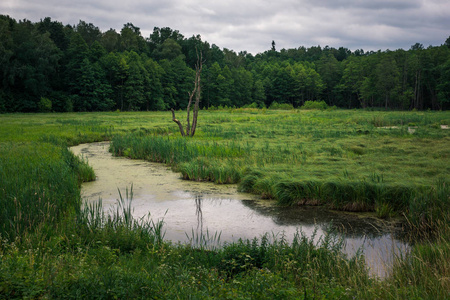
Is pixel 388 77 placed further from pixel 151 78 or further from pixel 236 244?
pixel 236 244

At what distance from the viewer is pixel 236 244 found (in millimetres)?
5305

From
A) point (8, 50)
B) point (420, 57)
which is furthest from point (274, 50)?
point (8, 50)

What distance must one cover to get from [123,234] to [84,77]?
51.3 meters

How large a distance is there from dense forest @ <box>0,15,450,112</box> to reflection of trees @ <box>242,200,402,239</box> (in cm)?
2420

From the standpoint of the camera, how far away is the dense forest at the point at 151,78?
48031 mm

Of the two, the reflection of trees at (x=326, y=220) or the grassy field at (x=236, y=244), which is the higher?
the grassy field at (x=236, y=244)

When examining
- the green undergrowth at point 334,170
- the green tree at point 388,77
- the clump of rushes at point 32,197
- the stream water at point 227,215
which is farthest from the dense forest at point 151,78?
the clump of rushes at point 32,197

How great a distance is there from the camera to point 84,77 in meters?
51.4

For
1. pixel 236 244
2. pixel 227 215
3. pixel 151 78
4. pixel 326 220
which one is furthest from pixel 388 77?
pixel 236 244

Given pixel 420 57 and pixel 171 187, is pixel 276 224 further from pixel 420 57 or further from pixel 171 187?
pixel 420 57

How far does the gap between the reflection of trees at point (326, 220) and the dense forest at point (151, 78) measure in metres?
24.2

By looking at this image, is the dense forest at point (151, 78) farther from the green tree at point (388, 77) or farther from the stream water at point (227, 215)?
the stream water at point (227, 215)

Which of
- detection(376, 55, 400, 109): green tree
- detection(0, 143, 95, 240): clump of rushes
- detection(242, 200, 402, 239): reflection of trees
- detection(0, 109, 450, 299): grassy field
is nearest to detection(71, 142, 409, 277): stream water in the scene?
detection(242, 200, 402, 239): reflection of trees

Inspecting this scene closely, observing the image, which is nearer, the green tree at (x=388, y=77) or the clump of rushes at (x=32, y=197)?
A: the clump of rushes at (x=32, y=197)
